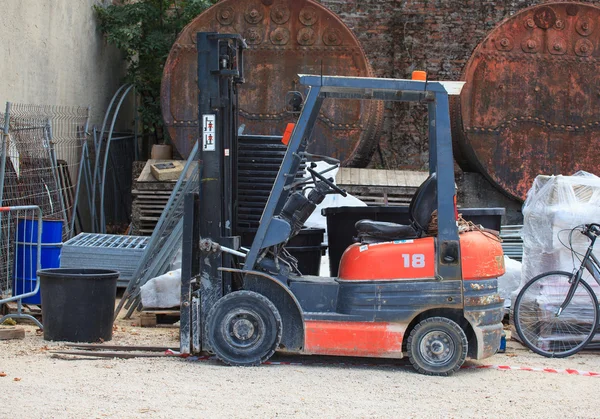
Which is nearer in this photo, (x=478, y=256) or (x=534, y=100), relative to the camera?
(x=478, y=256)

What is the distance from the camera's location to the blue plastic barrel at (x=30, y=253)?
8305 millimetres

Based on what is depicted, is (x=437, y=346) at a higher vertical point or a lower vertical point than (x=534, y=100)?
lower

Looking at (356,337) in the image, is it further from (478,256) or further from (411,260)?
(478,256)

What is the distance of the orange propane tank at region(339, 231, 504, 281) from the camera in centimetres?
641

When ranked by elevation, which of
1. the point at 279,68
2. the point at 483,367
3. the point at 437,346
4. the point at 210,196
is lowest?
the point at 483,367

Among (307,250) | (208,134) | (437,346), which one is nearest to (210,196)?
(208,134)

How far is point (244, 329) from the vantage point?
6410 millimetres

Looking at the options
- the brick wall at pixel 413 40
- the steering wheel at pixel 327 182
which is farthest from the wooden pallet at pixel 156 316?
the brick wall at pixel 413 40

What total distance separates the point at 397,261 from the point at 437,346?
0.70 meters

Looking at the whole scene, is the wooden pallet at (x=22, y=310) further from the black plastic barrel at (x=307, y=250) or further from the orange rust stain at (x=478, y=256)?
the orange rust stain at (x=478, y=256)

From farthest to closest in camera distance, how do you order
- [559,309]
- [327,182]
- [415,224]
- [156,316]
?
[156,316], [559,309], [415,224], [327,182]

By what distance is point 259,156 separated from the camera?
7531 mm

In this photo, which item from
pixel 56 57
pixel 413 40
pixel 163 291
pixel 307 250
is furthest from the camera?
pixel 413 40

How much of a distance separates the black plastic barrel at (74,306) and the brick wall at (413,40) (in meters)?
7.71
